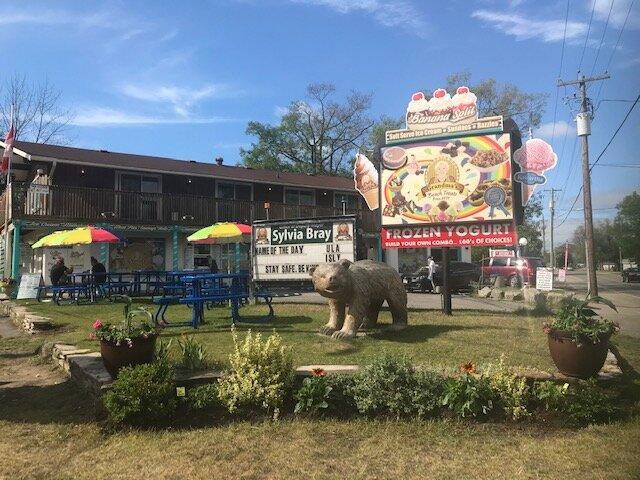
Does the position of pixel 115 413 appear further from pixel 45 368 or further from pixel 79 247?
pixel 79 247

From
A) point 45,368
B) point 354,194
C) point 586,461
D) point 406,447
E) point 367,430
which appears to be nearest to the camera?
point 586,461

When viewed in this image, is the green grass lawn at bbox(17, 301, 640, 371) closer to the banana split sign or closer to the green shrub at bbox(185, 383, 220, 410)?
the green shrub at bbox(185, 383, 220, 410)

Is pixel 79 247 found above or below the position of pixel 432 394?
above

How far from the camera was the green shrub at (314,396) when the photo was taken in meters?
4.59

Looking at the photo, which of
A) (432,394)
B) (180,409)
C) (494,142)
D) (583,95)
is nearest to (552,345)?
(432,394)

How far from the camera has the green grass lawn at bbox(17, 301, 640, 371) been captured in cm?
627

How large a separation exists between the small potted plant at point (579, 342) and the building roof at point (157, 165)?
19.9 m

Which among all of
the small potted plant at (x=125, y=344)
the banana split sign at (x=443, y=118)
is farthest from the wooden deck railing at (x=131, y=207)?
the small potted plant at (x=125, y=344)

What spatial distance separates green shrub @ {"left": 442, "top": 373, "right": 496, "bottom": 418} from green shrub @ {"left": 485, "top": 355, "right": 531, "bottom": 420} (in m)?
0.07

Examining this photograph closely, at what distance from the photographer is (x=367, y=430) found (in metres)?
4.29

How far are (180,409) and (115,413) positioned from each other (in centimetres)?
57

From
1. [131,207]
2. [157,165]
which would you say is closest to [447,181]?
[131,207]

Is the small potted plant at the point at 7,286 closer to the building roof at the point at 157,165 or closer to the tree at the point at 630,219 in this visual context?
the building roof at the point at 157,165

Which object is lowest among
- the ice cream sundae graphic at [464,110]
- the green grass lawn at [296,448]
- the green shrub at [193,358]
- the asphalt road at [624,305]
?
the green grass lawn at [296,448]
